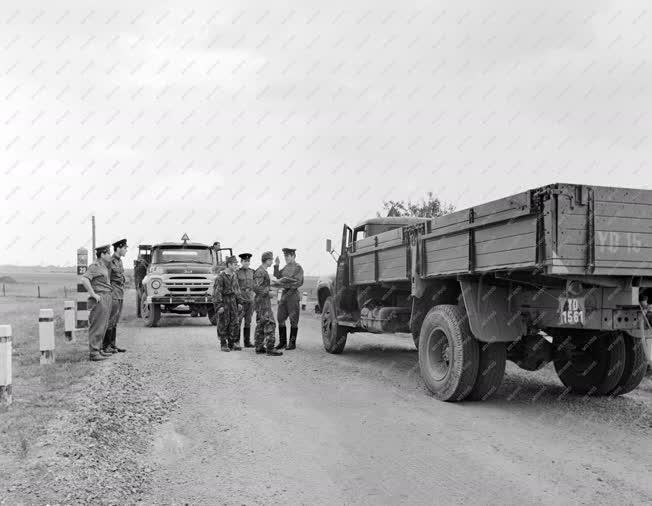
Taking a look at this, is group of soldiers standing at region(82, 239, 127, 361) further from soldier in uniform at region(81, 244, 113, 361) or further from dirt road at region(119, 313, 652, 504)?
dirt road at region(119, 313, 652, 504)

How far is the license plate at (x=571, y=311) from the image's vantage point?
536cm

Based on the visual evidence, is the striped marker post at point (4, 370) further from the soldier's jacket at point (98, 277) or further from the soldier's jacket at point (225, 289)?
the soldier's jacket at point (225, 289)

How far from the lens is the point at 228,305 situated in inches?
456

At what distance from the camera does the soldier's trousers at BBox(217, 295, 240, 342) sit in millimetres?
11250

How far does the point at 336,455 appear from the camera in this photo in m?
4.68

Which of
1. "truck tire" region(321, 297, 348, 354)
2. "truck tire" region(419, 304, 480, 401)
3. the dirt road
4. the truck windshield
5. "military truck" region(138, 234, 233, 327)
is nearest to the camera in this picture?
the dirt road

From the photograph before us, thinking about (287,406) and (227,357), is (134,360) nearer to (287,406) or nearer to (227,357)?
(227,357)

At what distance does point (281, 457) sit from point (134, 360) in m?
5.58

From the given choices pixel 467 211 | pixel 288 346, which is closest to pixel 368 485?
pixel 467 211

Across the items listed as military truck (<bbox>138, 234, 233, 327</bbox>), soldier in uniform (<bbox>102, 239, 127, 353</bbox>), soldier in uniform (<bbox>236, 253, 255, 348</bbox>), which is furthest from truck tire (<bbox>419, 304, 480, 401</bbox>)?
military truck (<bbox>138, 234, 233, 327</bbox>)

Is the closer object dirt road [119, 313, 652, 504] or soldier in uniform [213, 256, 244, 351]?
dirt road [119, 313, 652, 504]

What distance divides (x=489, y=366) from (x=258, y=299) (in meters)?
5.48

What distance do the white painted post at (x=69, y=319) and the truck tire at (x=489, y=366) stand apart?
790 cm

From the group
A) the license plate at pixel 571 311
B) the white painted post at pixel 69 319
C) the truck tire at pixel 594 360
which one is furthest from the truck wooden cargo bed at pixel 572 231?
the white painted post at pixel 69 319
